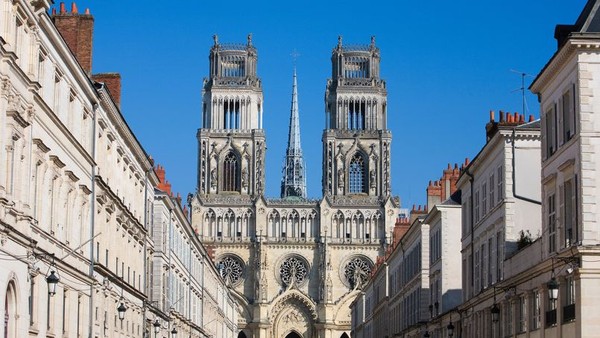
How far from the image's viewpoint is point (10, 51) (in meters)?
25.8

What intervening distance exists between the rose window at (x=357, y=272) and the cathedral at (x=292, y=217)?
0.38 ft

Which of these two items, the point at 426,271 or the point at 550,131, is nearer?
the point at 550,131

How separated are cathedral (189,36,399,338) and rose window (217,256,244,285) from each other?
0.38ft

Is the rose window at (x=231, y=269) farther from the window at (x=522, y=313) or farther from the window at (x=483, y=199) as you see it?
the window at (x=522, y=313)

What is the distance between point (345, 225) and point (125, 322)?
102 meters

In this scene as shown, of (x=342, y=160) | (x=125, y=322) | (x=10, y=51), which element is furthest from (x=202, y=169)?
(x=10, y=51)

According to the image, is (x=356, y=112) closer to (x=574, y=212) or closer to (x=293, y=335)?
(x=293, y=335)

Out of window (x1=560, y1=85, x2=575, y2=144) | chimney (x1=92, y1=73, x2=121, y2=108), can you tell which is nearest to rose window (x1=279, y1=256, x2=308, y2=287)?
chimney (x1=92, y1=73, x2=121, y2=108)

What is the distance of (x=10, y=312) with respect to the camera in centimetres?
2772

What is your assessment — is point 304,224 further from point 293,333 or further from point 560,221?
point 560,221

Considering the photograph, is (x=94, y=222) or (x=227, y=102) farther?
(x=227, y=102)

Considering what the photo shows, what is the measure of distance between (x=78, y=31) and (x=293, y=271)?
109171 millimetres

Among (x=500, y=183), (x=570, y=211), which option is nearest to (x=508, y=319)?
(x=500, y=183)

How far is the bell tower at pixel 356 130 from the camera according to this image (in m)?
151
